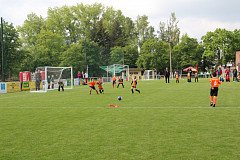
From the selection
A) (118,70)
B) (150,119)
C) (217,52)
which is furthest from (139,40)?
(150,119)

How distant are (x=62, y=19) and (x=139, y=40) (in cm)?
2212

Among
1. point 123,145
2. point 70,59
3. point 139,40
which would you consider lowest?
point 123,145

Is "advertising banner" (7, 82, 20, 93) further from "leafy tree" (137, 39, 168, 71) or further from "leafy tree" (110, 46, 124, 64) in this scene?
Answer: "leafy tree" (137, 39, 168, 71)

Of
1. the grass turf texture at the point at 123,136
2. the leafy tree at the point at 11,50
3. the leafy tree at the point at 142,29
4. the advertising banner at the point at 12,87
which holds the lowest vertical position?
the grass turf texture at the point at 123,136

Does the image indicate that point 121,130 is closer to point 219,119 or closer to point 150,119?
point 150,119

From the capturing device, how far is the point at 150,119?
10969 millimetres

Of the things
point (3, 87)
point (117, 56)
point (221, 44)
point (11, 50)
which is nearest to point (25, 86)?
point (3, 87)

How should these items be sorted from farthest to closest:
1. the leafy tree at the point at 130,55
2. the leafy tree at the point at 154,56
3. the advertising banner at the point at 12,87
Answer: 1. the leafy tree at the point at 130,55
2. the leafy tree at the point at 154,56
3. the advertising banner at the point at 12,87

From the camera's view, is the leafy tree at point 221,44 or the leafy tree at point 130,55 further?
the leafy tree at point 130,55

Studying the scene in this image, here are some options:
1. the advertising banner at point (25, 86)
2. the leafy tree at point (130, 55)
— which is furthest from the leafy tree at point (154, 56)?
the advertising banner at point (25, 86)

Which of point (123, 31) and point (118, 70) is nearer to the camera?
point (118, 70)

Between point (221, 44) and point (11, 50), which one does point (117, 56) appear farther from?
point (11, 50)

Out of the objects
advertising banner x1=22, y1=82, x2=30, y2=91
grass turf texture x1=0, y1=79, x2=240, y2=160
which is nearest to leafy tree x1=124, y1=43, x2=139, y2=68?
advertising banner x1=22, y1=82, x2=30, y2=91

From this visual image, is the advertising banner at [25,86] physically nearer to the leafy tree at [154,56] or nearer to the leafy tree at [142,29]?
the leafy tree at [154,56]
